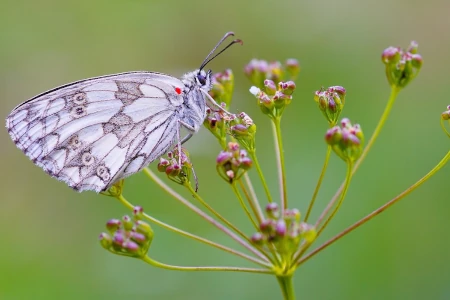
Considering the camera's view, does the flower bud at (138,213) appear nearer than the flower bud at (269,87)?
Yes

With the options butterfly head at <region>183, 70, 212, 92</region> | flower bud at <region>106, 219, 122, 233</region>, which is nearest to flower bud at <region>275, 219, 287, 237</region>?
flower bud at <region>106, 219, 122, 233</region>

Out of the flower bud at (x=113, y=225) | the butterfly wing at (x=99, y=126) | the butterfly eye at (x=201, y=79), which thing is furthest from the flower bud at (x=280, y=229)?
the butterfly eye at (x=201, y=79)

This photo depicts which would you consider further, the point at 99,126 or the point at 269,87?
the point at 99,126

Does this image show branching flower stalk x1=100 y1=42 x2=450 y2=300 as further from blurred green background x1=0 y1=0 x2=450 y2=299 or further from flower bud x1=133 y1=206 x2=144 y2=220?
blurred green background x1=0 y1=0 x2=450 y2=299

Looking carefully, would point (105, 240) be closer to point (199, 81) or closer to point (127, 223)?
point (127, 223)

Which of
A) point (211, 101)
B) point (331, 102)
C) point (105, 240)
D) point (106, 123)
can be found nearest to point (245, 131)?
point (331, 102)

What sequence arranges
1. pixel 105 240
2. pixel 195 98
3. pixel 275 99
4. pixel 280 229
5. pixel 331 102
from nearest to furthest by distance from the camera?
pixel 280 229 < pixel 105 240 < pixel 331 102 < pixel 275 99 < pixel 195 98

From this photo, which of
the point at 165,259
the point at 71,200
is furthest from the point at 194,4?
the point at 165,259

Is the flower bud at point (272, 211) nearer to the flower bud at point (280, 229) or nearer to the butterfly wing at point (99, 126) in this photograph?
the flower bud at point (280, 229)
